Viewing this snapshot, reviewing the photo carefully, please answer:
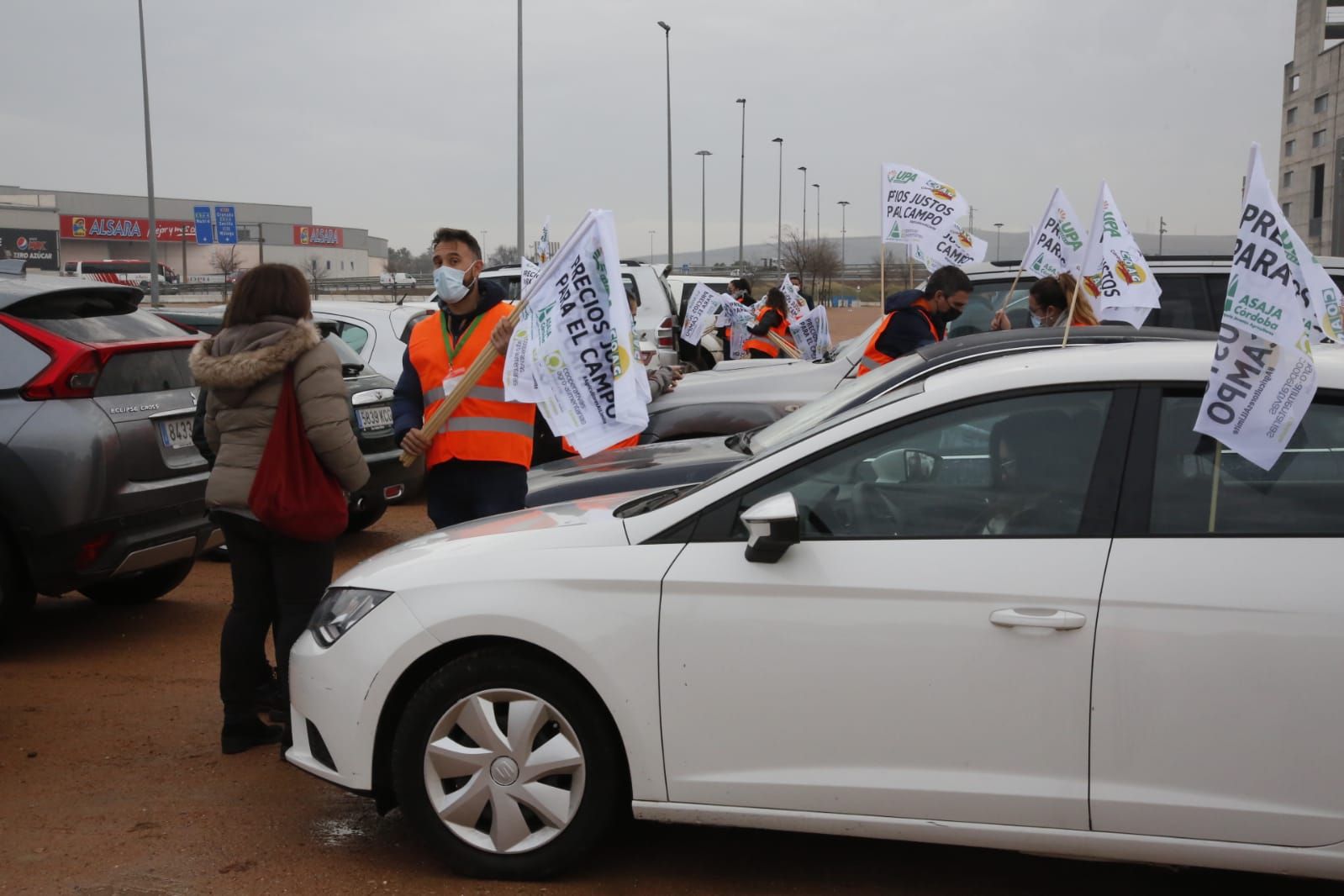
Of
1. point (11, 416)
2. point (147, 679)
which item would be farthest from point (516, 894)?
point (11, 416)

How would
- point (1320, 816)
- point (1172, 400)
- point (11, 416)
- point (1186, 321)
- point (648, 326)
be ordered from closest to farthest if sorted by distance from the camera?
point (1320, 816)
point (1172, 400)
point (11, 416)
point (1186, 321)
point (648, 326)

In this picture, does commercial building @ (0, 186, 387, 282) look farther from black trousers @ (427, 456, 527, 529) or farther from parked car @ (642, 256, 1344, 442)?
black trousers @ (427, 456, 527, 529)

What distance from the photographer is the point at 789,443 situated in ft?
12.2

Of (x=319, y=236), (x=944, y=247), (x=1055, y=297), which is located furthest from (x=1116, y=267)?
(x=319, y=236)

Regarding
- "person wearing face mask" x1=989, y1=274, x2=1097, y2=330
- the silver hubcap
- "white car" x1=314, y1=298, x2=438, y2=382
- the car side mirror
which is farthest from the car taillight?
"person wearing face mask" x1=989, y1=274, x2=1097, y2=330

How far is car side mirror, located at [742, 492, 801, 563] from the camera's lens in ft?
11.2

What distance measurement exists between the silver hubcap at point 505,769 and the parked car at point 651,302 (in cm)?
1079

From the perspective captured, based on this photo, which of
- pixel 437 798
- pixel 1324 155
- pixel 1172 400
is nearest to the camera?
pixel 1172 400

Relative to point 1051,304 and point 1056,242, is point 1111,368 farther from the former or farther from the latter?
point 1056,242

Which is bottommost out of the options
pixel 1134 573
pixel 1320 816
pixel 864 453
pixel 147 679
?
pixel 147 679

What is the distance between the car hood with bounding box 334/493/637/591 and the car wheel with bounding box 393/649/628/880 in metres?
0.31

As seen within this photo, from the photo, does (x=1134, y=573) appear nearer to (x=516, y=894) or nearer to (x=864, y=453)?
(x=864, y=453)

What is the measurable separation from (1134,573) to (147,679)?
4.47 metres

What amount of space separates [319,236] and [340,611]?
106m
